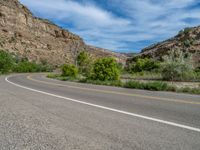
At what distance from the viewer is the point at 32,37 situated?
399 ft

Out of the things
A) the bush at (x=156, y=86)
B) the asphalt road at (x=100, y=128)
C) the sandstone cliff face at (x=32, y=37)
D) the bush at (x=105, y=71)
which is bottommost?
the asphalt road at (x=100, y=128)

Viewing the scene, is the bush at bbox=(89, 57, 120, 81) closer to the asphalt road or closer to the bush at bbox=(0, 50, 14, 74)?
the asphalt road

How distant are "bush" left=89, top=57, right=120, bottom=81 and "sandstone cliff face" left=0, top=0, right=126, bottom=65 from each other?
77.0m

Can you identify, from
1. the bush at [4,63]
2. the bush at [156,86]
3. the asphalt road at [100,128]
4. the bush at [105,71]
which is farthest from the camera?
the bush at [4,63]

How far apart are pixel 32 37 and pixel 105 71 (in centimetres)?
9679

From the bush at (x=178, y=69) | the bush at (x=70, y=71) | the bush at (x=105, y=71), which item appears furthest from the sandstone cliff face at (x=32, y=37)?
the bush at (x=178, y=69)

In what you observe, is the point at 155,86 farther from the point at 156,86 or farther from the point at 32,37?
the point at 32,37

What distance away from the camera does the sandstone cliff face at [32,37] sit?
359 feet

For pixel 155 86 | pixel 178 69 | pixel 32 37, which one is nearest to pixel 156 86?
pixel 155 86

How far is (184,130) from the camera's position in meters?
5.90

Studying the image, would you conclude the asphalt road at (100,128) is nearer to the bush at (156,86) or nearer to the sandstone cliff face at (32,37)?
the bush at (156,86)

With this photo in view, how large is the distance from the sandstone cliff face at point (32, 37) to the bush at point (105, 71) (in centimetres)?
7697

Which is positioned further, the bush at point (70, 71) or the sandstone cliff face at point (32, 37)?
the sandstone cliff face at point (32, 37)

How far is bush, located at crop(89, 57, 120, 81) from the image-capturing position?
3116 centimetres
